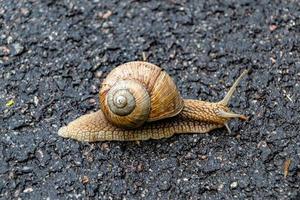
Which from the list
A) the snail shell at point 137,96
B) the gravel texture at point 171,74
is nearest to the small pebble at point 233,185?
the gravel texture at point 171,74

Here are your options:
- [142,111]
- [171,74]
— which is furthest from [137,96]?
[171,74]

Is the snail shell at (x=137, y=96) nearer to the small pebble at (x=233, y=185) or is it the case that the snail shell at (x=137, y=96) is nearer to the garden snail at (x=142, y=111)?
the garden snail at (x=142, y=111)

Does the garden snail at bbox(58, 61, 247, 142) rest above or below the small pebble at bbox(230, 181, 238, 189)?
above

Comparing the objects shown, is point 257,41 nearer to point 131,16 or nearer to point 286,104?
point 286,104

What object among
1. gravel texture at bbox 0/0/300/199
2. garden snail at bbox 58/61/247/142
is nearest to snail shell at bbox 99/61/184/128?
garden snail at bbox 58/61/247/142

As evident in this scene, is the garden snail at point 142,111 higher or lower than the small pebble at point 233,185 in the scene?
higher

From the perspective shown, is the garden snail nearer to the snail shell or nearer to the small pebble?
the snail shell

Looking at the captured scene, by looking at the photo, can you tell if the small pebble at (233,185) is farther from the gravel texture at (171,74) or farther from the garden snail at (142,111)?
the garden snail at (142,111)
